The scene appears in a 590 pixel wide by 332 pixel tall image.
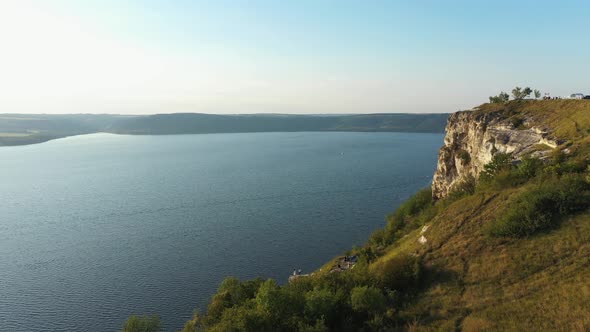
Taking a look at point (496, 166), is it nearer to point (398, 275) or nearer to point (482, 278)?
point (482, 278)

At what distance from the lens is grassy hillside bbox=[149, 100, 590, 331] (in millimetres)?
19141

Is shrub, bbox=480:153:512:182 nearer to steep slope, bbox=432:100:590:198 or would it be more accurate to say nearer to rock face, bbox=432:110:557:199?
rock face, bbox=432:110:557:199

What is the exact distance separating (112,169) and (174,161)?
27699 mm

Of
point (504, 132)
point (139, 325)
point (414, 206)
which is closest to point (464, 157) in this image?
point (504, 132)

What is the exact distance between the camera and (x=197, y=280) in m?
53.3

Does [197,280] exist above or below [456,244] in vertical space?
below

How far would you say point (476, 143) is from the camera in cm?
5391

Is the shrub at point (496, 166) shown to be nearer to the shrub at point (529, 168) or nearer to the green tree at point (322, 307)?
the shrub at point (529, 168)

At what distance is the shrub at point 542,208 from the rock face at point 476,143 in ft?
45.3

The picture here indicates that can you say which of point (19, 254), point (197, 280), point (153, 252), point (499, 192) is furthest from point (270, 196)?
point (499, 192)

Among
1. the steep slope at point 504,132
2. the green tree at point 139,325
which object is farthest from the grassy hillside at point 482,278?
the green tree at point 139,325

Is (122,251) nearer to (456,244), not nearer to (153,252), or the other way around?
(153,252)

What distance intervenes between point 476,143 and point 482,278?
36546 mm

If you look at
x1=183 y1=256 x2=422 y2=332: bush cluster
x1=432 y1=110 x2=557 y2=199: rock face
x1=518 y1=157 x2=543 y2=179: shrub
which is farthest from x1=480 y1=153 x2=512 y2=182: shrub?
x1=183 y1=256 x2=422 y2=332: bush cluster
